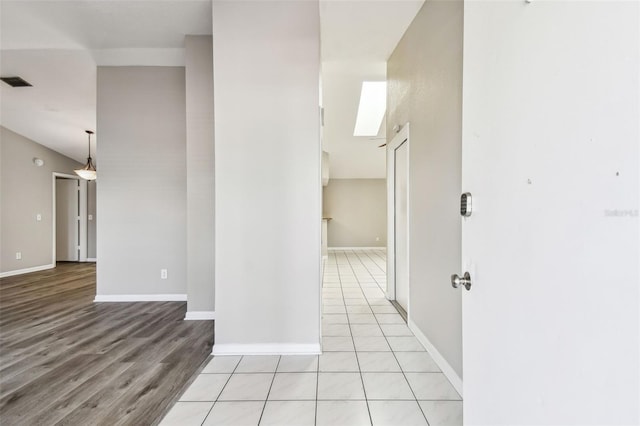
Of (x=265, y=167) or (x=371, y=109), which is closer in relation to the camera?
(x=265, y=167)

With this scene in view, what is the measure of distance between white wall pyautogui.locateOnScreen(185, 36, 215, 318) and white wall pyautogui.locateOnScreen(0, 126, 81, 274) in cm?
Answer: 469

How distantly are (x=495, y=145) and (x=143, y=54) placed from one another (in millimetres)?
3987

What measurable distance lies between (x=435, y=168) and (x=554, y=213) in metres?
1.61

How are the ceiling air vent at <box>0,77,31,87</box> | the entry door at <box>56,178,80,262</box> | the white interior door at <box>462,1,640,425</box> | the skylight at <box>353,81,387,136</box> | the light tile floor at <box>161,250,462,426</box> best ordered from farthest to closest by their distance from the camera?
the entry door at <box>56,178,80,262</box>, the skylight at <box>353,81,387,136</box>, the ceiling air vent at <box>0,77,31,87</box>, the light tile floor at <box>161,250,462,426</box>, the white interior door at <box>462,1,640,425</box>

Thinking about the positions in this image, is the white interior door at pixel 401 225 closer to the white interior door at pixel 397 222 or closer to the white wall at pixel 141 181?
the white interior door at pixel 397 222

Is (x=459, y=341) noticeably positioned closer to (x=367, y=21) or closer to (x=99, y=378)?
(x=99, y=378)

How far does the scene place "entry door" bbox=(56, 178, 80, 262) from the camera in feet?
22.2

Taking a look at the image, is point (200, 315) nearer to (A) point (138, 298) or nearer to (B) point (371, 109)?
(A) point (138, 298)

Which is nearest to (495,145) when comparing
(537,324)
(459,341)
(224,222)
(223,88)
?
(537,324)

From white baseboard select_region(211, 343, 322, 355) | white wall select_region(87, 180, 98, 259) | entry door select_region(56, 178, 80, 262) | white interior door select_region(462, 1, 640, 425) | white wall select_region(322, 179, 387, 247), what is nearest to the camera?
white interior door select_region(462, 1, 640, 425)

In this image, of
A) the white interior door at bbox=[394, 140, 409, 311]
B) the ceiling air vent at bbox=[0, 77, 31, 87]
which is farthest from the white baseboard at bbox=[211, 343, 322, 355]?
the ceiling air vent at bbox=[0, 77, 31, 87]

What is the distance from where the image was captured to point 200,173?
9.77ft

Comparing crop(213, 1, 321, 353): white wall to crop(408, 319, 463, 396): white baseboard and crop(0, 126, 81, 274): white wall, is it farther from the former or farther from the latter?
crop(0, 126, 81, 274): white wall

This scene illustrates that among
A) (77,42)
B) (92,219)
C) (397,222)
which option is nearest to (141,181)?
(77,42)
